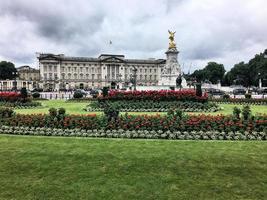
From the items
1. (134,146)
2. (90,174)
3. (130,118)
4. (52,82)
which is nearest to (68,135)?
(130,118)

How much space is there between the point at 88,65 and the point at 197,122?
12485 cm

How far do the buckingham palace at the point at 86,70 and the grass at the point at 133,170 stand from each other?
11839 cm

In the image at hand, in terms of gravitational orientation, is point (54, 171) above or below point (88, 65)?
below

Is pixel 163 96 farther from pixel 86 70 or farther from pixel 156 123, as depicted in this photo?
pixel 86 70

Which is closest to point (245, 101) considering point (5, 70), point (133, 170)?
point (133, 170)

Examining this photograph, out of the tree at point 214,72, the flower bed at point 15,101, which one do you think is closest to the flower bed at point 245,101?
the flower bed at point 15,101

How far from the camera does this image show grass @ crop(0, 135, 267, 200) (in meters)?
6.49

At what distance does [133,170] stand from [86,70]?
5103 inches

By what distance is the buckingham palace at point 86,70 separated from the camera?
5064 inches

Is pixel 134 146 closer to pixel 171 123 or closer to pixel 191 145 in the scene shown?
pixel 191 145

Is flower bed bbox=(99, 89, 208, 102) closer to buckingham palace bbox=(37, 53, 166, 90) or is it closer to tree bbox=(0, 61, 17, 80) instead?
buckingham palace bbox=(37, 53, 166, 90)

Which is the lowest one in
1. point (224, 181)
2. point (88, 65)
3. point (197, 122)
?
point (224, 181)

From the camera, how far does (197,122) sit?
42.1 ft

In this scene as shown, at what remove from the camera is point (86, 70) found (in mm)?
135250
